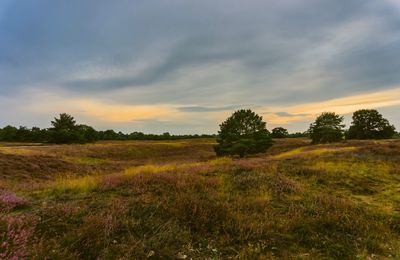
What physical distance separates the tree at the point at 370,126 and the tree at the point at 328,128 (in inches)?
514

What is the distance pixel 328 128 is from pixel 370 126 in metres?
16.6

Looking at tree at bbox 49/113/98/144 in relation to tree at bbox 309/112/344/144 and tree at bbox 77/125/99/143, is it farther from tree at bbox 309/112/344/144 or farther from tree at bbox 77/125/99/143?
tree at bbox 309/112/344/144

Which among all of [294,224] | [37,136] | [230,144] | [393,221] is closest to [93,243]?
[294,224]

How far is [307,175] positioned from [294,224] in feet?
21.3

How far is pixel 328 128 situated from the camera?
58.3 m

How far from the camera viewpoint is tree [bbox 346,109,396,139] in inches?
2532

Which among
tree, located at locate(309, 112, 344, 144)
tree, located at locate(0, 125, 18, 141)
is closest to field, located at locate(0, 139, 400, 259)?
tree, located at locate(309, 112, 344, 144)

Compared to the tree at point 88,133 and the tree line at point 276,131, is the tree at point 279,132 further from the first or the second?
the tree at point 88,133

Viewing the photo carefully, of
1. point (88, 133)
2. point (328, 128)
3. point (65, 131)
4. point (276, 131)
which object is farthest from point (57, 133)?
point (276, 131)

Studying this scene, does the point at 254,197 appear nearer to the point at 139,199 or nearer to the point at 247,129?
the point at 139,199

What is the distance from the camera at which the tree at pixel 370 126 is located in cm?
6431

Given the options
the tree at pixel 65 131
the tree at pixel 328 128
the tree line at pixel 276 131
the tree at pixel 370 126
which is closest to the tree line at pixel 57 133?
the tree at pixel 65 131

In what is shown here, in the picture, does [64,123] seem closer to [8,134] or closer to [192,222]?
[8,134]

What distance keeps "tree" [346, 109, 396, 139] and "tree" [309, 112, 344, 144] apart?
1305 cm
